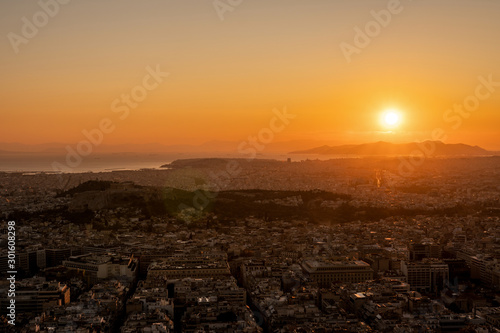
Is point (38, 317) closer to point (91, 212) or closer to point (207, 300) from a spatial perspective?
point (207, 300)

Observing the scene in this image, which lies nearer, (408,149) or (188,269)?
(188,269)

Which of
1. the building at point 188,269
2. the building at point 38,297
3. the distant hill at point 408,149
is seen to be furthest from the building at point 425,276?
the distant hill at point 408,149

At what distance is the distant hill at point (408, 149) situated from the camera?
105650mm

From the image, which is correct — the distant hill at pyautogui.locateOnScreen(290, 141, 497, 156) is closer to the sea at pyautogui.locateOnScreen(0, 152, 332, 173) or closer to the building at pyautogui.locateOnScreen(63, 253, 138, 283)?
the sea at pyautogui.locateOnScreen(0, 152, 332, 173)

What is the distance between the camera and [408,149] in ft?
357

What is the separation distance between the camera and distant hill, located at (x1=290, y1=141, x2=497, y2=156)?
4159 inches

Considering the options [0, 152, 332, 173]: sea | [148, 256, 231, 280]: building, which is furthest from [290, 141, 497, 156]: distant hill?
[148, 256, 231, 280]: building

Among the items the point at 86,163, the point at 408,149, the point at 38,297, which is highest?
the point at 408,149

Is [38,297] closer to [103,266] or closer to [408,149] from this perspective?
[103,266]

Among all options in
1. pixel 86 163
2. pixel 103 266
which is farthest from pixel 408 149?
pixel 103 266

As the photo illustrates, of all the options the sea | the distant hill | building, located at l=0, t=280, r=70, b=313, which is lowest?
building, located at l=0, t=280, r=70, b=313

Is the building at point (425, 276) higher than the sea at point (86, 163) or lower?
lower

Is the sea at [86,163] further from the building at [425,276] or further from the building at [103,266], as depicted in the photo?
the building at [425,276]

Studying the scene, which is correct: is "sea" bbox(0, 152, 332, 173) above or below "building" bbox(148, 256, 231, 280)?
above
